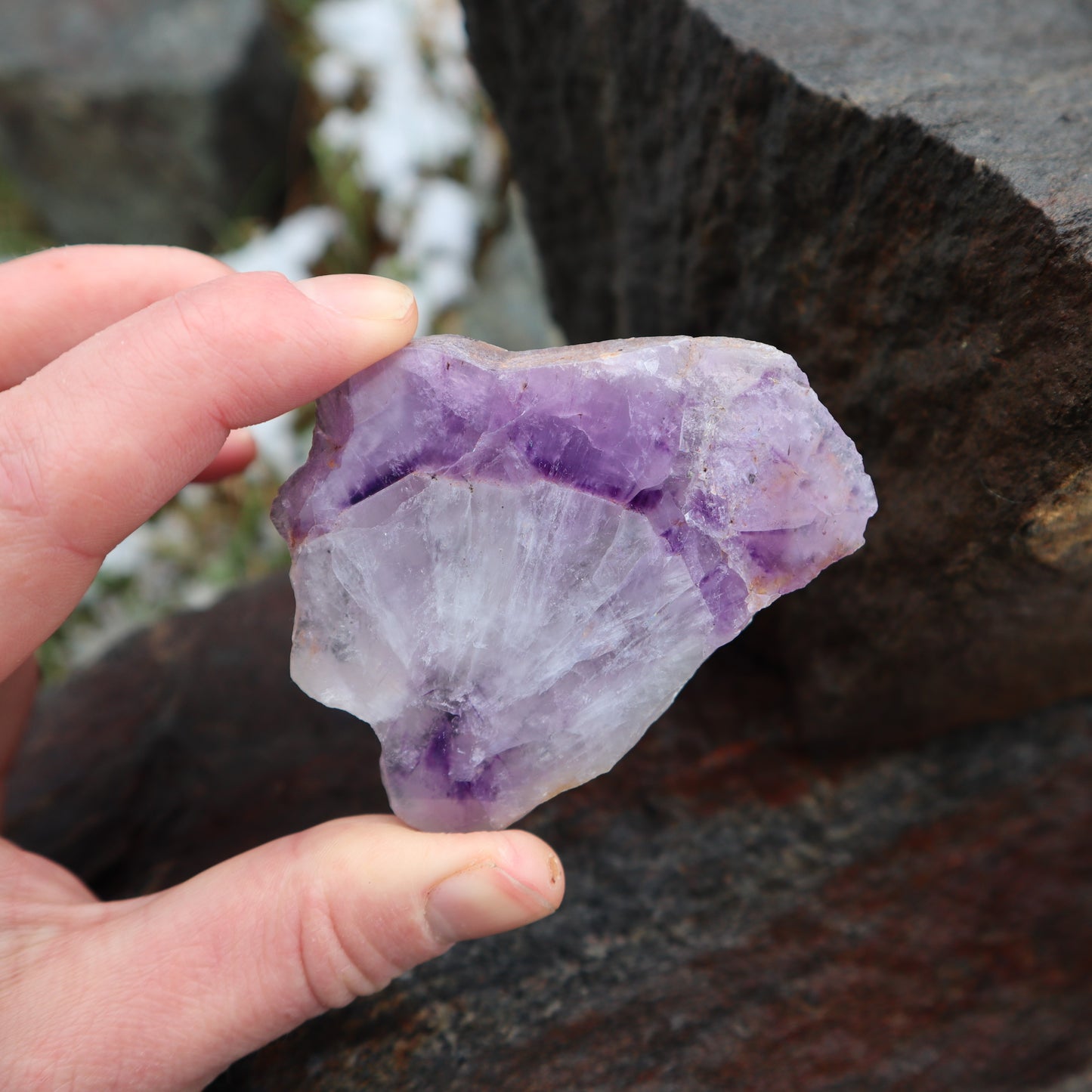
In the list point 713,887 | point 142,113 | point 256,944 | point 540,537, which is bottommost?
point 713,887

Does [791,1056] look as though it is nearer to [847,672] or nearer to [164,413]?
[847,672]

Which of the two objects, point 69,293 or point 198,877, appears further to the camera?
point 69,293

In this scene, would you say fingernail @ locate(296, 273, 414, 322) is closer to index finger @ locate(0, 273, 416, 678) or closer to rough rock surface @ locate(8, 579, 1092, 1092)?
index finger @ locate(0, 273, 416, 678)

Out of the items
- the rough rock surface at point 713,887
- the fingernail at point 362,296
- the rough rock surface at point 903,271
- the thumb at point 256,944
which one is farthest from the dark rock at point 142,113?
the thumb at point 256,944

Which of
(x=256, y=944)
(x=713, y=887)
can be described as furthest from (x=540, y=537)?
(x=713, y=887)

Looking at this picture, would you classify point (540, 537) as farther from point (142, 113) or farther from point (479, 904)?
point (142, 113)

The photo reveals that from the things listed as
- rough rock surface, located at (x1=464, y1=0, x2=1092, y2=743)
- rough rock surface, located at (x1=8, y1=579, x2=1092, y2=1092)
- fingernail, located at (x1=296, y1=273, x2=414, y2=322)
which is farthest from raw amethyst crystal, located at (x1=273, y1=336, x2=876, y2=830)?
rough rock surface, located at (x1=8, y1=579, x2=1092, y2=1092)
